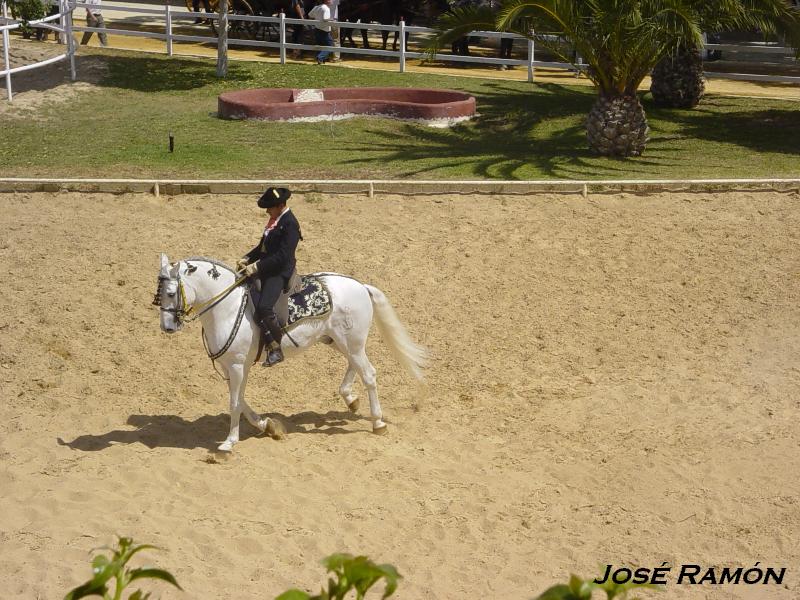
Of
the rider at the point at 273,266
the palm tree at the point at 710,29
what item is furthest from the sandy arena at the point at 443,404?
the palm tree at the point at 710,29

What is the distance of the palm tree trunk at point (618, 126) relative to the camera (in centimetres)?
1842

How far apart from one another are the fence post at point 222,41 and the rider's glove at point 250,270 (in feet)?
53.9

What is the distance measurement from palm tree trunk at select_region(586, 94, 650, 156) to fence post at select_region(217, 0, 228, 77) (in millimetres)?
10123

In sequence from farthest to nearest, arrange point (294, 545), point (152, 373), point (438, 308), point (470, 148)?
point (470, 148) < point (438, 308) < point (152, 373) < point (294, 545)

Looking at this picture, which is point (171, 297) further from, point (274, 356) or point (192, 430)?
point (192, 430)

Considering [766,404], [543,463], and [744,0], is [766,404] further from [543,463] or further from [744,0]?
[744,0]

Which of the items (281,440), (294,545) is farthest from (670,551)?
(281,440)

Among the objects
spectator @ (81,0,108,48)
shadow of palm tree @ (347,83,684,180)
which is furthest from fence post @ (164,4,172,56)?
shadow of palm tree @ (347,83,684,180)

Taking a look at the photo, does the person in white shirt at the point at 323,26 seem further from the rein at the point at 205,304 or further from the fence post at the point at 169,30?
the rein at the point at 205,304

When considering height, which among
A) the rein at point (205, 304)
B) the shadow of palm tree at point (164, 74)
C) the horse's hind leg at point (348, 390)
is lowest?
the horse's hind leg at point (348, 390)

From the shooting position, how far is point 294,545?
8398 mm

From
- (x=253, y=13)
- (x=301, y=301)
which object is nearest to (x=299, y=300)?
(x=301, y=301)

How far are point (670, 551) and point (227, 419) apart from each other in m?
4.69

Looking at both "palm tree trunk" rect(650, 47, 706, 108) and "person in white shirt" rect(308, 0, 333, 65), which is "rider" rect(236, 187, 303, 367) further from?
"person in white shirt" rect(308, 0, 333, 65)
